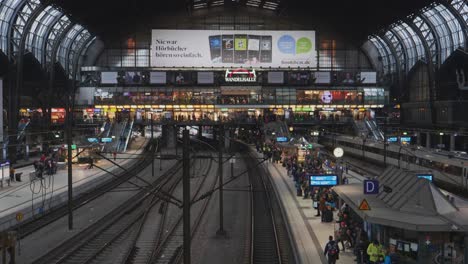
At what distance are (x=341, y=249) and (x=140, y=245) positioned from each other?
29.3ft

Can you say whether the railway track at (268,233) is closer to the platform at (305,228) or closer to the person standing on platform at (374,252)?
the platform at (305,228)

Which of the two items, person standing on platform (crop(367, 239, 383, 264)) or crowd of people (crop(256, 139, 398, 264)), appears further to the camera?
crowd of people (crop(256, 139, 398, 264))

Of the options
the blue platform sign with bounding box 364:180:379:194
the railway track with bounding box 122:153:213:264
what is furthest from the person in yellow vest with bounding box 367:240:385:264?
the railway track with bounding box 122:153:213:264

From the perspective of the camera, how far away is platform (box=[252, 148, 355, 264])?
19.6 metres

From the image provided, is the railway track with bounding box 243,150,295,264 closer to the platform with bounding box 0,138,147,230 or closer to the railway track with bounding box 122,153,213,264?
the railway track with bounding box 122,153,213,264

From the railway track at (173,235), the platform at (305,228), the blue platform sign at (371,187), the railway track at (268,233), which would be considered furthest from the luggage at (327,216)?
the railway track at (173,235)

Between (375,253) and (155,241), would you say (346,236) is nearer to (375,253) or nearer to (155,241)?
(375,253)

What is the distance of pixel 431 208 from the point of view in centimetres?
1673

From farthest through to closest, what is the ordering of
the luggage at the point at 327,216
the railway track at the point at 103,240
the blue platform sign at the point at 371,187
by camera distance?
the luggage at the point at 327,216, the railway track at the point at 103,240, the blue platform sign at the point at 371,187

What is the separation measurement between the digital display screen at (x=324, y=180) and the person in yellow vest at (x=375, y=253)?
1174 cm

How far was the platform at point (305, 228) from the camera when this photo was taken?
64.4 ft

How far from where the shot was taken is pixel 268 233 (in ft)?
87.5

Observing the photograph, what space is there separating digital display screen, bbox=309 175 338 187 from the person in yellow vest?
11.7 meters

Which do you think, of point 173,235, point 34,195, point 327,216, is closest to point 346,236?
point 327,216
